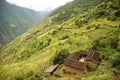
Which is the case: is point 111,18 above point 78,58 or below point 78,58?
above

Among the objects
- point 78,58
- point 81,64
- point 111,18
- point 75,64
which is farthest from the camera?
point 111,18

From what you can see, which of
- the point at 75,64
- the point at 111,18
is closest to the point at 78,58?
the point at 75,64

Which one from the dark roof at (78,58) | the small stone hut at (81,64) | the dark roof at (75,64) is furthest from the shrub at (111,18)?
the dark roof at (75,64)

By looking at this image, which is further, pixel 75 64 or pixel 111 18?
pixel 111 18

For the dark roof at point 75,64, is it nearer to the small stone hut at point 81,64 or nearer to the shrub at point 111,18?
the small stone hut at point 81,64

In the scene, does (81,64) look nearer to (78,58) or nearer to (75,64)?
(75,64)

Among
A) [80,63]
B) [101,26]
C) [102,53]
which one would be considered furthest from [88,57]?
[101,26]

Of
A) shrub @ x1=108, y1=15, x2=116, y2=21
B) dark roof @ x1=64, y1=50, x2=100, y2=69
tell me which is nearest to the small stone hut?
dark roof @ x1=64, y1=50, x2=100, y2=69

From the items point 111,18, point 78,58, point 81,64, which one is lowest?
point 81,64

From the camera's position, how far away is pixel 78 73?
57.3 metres

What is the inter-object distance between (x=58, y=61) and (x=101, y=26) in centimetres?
4535

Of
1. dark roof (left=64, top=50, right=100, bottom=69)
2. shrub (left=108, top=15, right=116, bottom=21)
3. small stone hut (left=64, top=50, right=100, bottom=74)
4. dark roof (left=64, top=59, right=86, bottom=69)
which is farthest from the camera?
shrub (left=108, top=15, right=116, bottom=21)

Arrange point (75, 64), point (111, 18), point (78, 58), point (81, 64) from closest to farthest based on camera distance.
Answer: point (81, 64) < point (75, 64) < point (78, 58) < point (111, 18)

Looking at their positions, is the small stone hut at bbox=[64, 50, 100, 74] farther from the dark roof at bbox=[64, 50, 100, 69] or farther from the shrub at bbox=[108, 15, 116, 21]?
the shrub at bbox=[108, 15, 116, 21]
